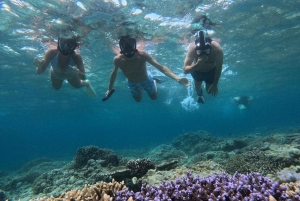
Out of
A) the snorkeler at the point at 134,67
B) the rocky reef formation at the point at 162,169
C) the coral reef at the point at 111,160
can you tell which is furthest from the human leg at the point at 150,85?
the coral reef at the point at 111,160

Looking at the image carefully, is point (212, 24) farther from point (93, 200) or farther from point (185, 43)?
point (93, 200)

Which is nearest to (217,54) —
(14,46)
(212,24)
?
(212,24)

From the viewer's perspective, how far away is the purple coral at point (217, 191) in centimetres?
326

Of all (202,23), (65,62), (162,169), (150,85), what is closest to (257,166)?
(162,169)

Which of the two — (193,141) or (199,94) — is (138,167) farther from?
(193,141)

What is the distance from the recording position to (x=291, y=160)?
7188 mm

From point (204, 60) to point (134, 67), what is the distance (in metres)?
3.75

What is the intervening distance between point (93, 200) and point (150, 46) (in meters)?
15.7

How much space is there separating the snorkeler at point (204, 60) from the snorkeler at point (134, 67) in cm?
99

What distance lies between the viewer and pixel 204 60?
725 centimetres

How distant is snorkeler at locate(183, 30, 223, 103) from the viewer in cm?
726

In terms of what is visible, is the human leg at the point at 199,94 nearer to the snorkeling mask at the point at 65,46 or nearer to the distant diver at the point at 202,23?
the distant diver at the point at 202,23

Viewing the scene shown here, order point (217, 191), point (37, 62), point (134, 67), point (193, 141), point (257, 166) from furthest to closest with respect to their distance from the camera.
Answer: point (193, 141), point (134, 67), point (37, 62), point (257, 166), point (217, 191)

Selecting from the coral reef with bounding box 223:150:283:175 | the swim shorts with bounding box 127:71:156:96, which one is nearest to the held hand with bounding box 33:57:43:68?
the swim shorts with bounding box 127:71:156:96
